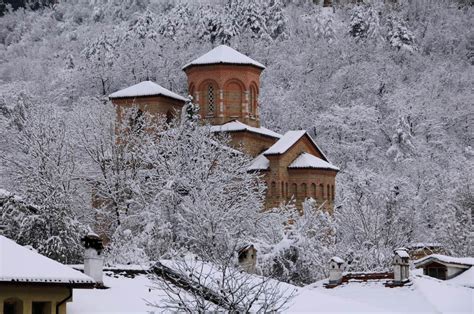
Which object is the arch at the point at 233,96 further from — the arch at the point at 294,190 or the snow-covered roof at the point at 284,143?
the arch at the point at 294,190

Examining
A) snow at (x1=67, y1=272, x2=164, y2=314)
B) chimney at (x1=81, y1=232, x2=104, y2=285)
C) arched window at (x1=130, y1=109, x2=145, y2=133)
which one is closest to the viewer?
snow at (x1=67, y1=272, x2=164, y2=314)

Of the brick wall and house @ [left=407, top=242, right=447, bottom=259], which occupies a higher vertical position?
the brick wall

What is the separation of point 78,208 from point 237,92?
11.7m

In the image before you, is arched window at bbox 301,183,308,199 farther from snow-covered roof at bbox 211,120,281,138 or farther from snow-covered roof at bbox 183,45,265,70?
snow-covered roof at bbox 183,45,265,70

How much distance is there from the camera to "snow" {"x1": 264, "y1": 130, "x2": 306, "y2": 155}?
44.5 m

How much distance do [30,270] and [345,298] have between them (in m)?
9.83

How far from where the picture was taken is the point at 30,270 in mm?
17734

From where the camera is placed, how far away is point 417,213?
174 feet

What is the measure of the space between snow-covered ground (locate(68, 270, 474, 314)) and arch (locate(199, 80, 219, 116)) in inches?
746

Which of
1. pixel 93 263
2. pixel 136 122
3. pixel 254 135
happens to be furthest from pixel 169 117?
pixel 93 263

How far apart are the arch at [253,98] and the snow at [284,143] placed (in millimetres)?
3330

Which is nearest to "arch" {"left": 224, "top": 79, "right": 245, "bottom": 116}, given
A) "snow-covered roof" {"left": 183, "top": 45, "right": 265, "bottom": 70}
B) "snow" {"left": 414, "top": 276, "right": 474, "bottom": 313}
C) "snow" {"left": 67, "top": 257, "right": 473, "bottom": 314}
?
"snow-covered roof" {"left": 183, "top": 45, "right": 265, "bottom": 70}

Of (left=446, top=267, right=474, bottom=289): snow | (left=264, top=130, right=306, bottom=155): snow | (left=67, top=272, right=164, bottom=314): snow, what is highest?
(left=264, top=130, right=306, bottom=155): snow

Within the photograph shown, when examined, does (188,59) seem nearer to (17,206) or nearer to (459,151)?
(459,151)
